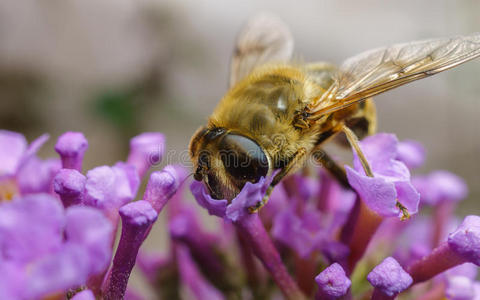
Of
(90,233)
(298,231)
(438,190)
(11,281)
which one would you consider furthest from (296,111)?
(438,190)

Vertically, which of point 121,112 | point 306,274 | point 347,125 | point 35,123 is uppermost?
point 35,123

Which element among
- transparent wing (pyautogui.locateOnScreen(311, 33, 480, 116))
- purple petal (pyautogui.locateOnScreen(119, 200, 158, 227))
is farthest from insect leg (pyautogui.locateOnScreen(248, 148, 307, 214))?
purple petal (pyautogui.locateOnScreen(119, 200, 158, 227))

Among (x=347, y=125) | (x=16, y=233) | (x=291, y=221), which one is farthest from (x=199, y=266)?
(x=16, y=233)

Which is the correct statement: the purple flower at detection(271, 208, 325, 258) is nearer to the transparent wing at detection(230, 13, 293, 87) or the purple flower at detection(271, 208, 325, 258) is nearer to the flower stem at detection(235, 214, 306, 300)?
the flower stem at detection(235, 214, 306, 300)

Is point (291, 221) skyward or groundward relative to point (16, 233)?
groundward

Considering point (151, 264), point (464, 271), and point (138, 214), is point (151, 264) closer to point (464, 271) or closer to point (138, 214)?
point (138, 214)

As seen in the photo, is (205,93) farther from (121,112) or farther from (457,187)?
(457,187)

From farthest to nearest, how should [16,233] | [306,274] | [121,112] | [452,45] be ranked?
[121,112] → [306,274] → [452,45] → [16,233]

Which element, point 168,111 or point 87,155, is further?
point 87,155
